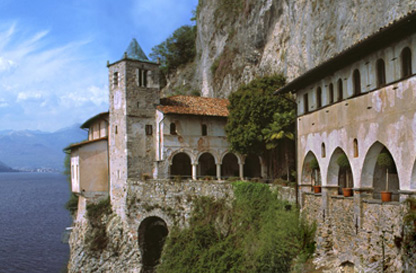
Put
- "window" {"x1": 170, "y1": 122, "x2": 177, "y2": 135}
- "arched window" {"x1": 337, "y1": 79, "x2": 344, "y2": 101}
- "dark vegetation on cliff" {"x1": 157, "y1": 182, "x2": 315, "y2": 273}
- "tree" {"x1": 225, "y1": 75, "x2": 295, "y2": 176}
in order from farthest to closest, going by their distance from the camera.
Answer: "window" {"x1": 170, "y1": 122, "x2": 177, "y2": 135} → "tree" {"x1": 225, "y1": 75, "x2": 295, "y2": 176} → "dark vegetation on cliff" {"x1": 157, "y1": 182, "x2": 315, "y2": 273} → "arched window" {"x1": 337, "y1": 79, "x2": 344, "y2": 101}

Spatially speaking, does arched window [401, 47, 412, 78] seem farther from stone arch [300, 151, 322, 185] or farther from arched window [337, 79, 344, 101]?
stone arch [300, 151, 322, 185]

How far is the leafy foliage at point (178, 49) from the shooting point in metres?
69.6

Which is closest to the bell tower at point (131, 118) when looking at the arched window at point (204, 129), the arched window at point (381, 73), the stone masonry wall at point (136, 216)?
the stone masonry wall at point (136, 216)

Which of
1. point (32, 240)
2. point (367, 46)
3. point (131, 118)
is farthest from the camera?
point (32, 240)

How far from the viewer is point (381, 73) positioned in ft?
52.1

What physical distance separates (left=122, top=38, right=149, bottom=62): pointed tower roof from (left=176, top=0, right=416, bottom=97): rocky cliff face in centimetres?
1126

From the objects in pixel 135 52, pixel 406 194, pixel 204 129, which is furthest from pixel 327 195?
pixel 135 52

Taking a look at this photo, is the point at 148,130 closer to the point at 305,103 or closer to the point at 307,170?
the point at 305,103

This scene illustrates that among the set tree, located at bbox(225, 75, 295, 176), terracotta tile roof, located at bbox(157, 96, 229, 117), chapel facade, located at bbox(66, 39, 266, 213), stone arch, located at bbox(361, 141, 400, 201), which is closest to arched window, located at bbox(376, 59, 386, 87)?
stone arch, located at bbox(361, 141, 400, 201)

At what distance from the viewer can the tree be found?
3108cm

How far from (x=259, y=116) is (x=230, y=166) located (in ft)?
33.4

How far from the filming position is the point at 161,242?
33.1 metres

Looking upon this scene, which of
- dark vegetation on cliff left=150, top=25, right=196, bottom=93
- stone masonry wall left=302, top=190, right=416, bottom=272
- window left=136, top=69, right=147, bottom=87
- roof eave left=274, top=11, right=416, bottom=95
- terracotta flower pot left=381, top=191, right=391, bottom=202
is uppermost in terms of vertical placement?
dark vegetation on cliff left=150, top=25, right=196, bottom=93

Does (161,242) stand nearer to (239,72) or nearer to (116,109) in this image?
(116,109)
